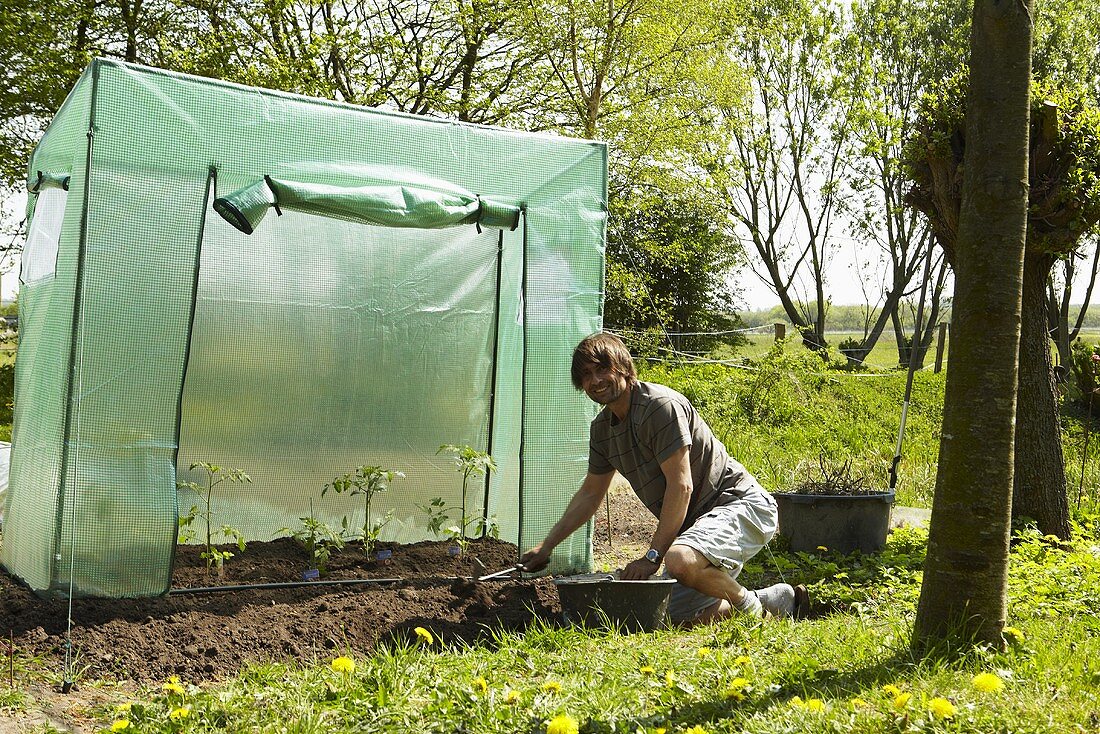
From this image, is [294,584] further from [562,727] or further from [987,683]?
[987,683]

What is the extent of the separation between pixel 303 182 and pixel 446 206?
24.3 inches

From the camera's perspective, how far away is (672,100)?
13258mm

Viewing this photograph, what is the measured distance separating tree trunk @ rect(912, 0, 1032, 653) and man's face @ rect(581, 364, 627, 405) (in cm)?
130

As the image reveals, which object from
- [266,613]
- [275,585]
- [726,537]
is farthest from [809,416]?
[266,613]

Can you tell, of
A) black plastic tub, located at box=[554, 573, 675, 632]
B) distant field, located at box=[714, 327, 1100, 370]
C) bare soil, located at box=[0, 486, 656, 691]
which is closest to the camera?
bare soil, located at box=[0, 486, 656, 691]

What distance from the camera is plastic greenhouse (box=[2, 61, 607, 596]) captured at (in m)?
3.61

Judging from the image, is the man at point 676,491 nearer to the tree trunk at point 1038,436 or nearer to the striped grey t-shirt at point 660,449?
the striped grey t-shirt at point 660,449

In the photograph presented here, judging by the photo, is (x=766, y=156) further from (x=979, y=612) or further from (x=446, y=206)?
(x=979, y=612)

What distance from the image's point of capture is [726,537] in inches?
142

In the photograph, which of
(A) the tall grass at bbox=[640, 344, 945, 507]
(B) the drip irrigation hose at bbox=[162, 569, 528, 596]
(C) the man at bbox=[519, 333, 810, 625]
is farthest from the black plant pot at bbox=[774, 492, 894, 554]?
(B) the drip irrigation hose at bbox=[162, 569, 528, 596]

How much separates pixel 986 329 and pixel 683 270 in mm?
18354

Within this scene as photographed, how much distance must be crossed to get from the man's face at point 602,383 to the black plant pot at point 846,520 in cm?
189

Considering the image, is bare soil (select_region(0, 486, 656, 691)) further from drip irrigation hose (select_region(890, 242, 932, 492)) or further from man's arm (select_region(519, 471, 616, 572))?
drip irrigation hose (select_region(890, 242, 932, 492))

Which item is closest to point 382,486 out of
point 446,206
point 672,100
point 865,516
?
point 446,206
